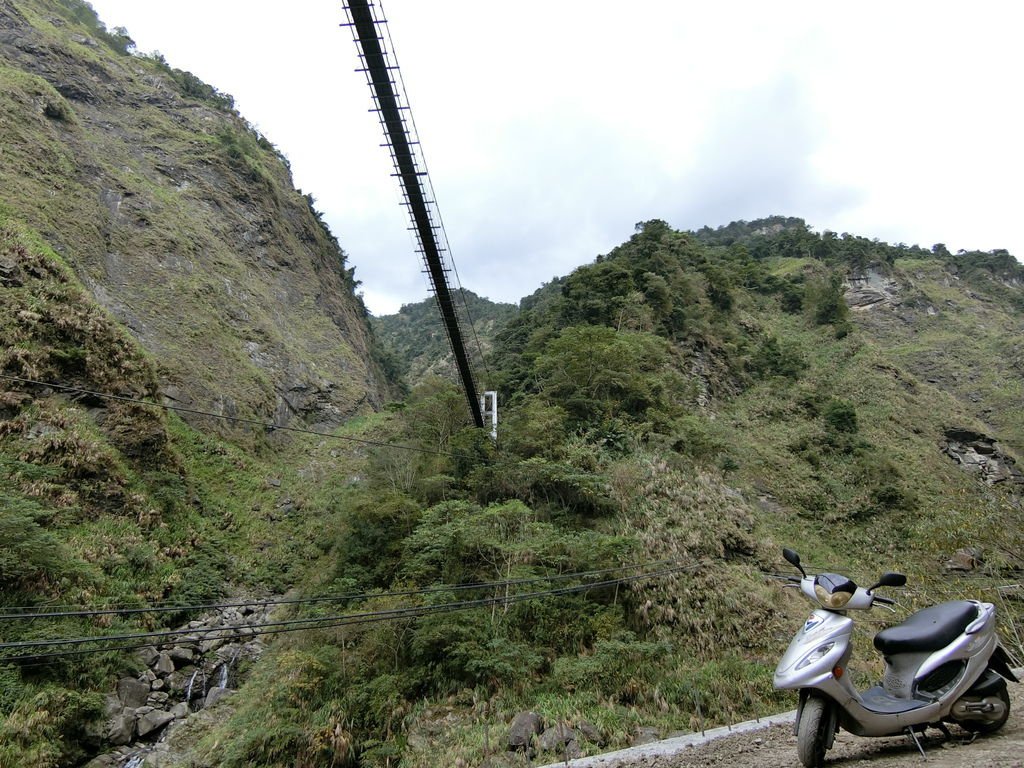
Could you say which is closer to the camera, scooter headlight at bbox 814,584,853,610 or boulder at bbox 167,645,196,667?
scooter headlight at bbox 814,584,853,610

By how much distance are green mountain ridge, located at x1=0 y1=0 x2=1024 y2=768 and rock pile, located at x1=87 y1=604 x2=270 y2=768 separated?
22 centimetres

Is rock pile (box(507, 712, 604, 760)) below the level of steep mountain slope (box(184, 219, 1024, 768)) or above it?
below

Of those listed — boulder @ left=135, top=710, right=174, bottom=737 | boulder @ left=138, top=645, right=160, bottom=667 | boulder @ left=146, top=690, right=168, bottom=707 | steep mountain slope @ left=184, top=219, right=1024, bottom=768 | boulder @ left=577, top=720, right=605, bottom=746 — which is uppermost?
steep mountain slope @ left=184, top=219, right=1024, bottom=768

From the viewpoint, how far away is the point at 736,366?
93.6 ft

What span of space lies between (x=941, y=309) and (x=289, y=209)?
60.6 m

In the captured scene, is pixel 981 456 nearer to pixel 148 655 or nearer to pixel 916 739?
pixel 916 739

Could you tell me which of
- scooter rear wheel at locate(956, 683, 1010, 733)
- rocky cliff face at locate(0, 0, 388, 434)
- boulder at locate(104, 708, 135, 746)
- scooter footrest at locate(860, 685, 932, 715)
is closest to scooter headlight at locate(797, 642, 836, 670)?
scooter footrest at locate(860, 685, 932, 715)

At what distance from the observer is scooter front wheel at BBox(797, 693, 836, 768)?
12.4 feet

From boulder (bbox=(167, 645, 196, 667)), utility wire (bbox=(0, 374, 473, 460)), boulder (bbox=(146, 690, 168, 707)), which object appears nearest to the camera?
utility wire (bbox=(0, 374, 473, 460))

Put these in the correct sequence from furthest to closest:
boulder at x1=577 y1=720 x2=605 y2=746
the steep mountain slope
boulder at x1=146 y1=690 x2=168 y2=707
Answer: boulder at x1=146 y1=690 x2=168 y2=707 → the steep mountain slope → boulder at x1=577 y1=720 x2=605 y2=746

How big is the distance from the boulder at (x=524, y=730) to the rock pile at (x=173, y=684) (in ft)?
16.5

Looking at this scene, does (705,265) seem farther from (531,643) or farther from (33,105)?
(33,105)

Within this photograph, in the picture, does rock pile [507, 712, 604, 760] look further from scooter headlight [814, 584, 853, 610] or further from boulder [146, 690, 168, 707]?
boulder [146, 690, 168, 707]

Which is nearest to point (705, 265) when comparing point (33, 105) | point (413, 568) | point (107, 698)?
point (413, 568)
